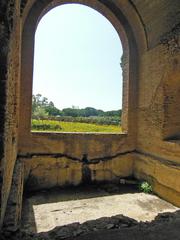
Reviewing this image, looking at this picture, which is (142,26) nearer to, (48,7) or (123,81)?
(123,81)

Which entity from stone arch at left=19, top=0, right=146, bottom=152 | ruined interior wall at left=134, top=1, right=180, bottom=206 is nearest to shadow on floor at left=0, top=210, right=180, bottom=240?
ruined interior wall at left=134, top=1, right=180, bottom=206

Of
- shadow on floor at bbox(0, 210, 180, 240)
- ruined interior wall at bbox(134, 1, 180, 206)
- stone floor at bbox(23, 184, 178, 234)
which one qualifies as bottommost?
stone floor at bbox(23, 184, 178, 234)

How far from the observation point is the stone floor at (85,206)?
4.28 m

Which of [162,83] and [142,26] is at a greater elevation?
[142,26]

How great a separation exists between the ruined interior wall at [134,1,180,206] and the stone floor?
638 millimetres

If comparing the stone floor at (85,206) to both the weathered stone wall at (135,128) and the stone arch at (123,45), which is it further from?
the stone arch at (123,45)

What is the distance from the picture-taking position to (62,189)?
20.5 ft

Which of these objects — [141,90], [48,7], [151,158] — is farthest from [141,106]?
[48,7]

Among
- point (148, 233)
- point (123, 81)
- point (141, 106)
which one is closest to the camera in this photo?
point (148, 233)

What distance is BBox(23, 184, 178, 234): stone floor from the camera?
4281 mm

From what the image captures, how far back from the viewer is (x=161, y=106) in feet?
20.9

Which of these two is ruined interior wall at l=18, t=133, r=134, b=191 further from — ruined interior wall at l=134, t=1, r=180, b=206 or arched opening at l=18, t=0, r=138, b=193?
ruined interior wall at l=134, t=1, r=180, b=206

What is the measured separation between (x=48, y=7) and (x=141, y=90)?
12.5 feet

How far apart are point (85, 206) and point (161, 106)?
341 centimetres
